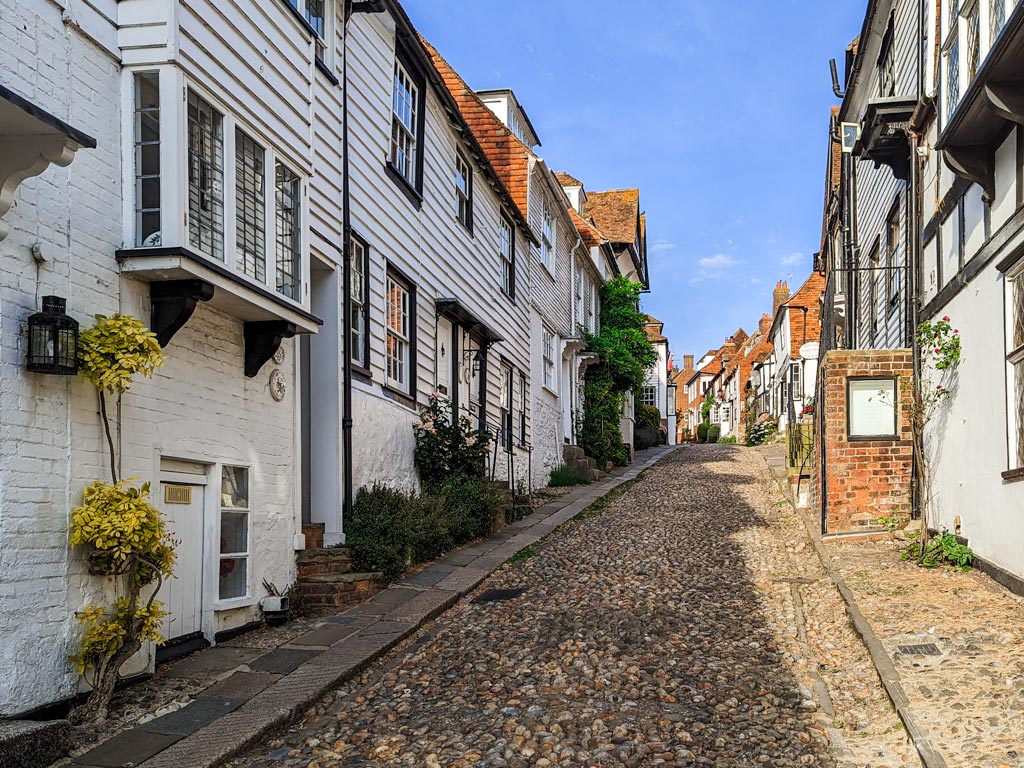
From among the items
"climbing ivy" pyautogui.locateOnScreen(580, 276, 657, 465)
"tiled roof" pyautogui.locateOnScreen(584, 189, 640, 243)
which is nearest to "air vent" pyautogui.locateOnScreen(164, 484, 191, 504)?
"climbing ivy" pyautogui.locateOnScreen(580, 276, 657, 465)

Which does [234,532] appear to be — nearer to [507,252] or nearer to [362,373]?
[362,373]

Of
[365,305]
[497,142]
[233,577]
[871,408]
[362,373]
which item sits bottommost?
[233,577]

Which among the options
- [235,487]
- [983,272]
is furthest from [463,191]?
[235,487]

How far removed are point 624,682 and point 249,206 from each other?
466 centimetres

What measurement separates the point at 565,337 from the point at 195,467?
19261 mm

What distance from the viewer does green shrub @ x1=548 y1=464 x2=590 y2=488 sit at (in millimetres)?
23016

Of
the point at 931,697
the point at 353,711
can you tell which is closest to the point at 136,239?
the point at 353,711

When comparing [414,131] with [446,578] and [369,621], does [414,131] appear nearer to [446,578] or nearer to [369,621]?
[446,578]

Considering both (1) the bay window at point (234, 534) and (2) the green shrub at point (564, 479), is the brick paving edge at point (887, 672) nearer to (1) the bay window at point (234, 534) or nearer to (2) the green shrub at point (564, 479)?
(1) the bay window at point (234, 534)

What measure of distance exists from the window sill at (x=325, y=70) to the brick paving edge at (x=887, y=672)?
747 centimetres

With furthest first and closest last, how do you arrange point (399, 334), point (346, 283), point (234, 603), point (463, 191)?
point (463, 191), point (399, 334), point (346, 283), point (234, 603)

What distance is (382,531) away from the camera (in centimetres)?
1033

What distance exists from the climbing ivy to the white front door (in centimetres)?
2115

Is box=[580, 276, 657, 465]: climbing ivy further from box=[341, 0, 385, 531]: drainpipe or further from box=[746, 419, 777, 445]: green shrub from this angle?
box=[341, 0, 385, 531]: drainpipe
